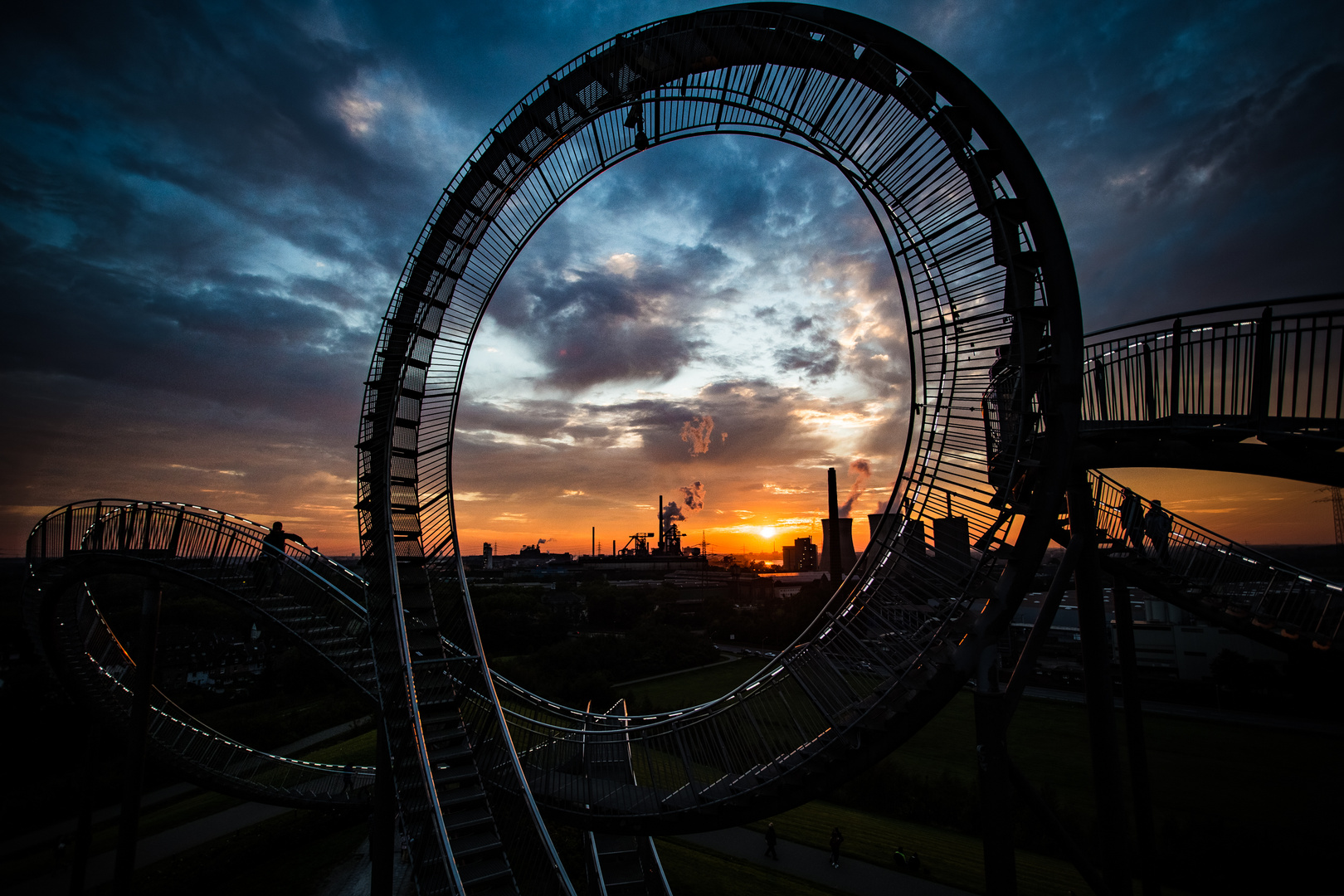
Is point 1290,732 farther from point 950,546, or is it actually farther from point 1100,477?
point 950,546

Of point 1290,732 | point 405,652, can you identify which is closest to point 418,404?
point 405,652

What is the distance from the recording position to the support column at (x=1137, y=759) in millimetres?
8742

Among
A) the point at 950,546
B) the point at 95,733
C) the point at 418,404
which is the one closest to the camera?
the point at 950,546

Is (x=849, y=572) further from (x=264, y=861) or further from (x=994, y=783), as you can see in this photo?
(x=264, y=861)

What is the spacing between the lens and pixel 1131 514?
10227mm

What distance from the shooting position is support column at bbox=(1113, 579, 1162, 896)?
8.74 m

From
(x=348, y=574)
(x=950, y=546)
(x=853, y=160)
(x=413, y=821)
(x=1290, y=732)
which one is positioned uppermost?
(x=853, y=160)

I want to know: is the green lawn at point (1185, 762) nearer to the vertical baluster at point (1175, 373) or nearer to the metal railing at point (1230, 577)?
→ the metal railing at point (1230, 577)

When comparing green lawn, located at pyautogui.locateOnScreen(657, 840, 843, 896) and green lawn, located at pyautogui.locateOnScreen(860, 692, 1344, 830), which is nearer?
green lawn, located at pyautogui.locateOnScreen(657, 840, 843, 896)

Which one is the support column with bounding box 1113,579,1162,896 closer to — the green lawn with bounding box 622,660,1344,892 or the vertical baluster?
the vertical baluster

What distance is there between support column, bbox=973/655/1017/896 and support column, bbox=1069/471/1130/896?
193cm

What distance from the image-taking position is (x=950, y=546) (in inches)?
244

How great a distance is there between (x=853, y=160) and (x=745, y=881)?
18.9 meters

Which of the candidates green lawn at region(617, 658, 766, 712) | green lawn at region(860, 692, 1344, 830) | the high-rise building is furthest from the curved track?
the high-rise building
